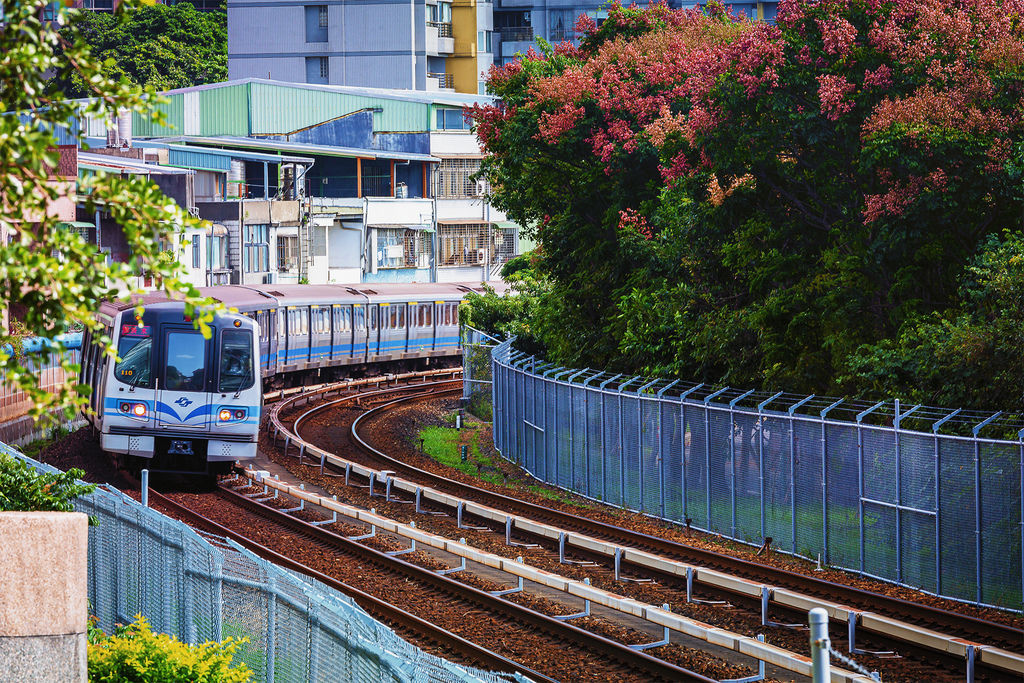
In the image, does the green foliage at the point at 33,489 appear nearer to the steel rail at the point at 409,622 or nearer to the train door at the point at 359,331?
the steel rail at the point at 409,622

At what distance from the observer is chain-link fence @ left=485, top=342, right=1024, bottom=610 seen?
15.7 m

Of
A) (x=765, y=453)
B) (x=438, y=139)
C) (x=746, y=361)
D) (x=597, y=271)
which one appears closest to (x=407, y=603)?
(x=765, y=453)

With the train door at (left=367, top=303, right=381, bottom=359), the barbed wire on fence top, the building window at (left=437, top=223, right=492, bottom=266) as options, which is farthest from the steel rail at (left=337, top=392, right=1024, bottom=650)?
the building window at (left=437, top=223, right=492, bottom=266)

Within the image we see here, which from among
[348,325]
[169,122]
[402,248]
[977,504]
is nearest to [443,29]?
[402,248]

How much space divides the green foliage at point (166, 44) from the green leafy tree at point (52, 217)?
216 ft

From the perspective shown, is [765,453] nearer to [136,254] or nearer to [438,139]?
[136,254]

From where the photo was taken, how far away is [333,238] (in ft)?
196

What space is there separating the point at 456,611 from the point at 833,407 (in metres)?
5.70

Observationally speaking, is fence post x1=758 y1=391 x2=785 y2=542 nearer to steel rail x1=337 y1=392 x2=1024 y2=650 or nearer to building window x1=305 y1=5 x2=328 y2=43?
steel rail x1=337 y1=392 x2=1024 y2=650

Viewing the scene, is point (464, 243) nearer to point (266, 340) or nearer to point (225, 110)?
point (225, 110)

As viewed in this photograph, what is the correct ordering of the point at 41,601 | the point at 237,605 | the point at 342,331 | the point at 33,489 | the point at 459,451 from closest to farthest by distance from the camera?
the point at 41,601 < the point at 237,605 < the point at 33,489 < the point at 459,451 < the point at 342,331

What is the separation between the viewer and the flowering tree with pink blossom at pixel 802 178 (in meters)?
18.9

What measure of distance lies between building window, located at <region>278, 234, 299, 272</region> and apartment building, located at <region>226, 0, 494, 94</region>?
67.3 feet

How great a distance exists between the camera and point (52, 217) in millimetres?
6438
